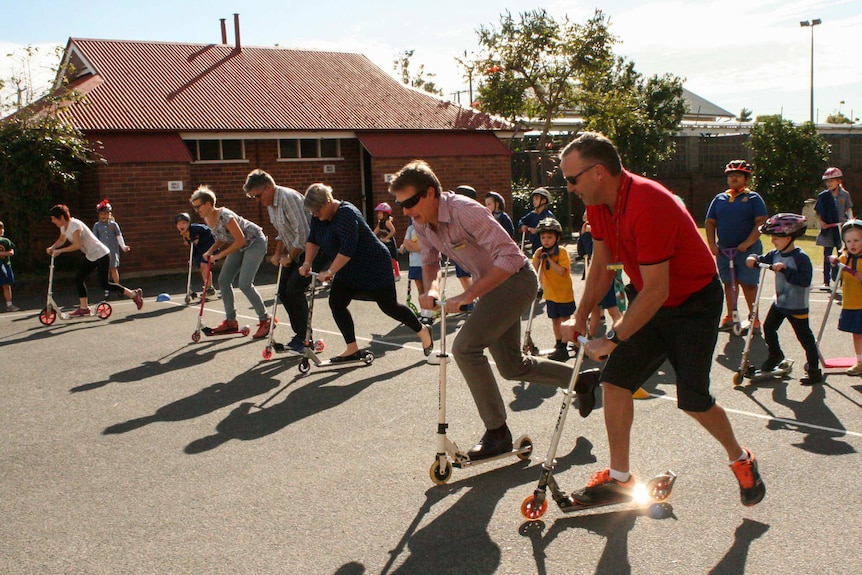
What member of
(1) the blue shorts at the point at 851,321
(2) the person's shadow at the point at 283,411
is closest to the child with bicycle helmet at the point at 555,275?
(2) the person's shadow at the point at 283,411

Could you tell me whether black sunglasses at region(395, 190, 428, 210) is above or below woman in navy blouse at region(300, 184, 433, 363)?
above

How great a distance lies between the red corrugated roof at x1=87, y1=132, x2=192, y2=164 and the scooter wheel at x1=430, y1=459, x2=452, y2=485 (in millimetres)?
17753

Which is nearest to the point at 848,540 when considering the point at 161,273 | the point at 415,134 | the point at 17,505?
the point at 17,505

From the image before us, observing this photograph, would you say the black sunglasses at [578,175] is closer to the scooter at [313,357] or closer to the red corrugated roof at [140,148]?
the scooter at [313,357]

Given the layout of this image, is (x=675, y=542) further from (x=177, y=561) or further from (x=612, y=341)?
(x=177, y=561)

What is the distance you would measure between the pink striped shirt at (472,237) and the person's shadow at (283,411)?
7.46 feet

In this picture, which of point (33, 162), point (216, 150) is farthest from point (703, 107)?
point (33, 162)

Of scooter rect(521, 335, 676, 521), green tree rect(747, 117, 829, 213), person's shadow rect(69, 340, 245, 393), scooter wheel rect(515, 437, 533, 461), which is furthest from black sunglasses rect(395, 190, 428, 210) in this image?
green tree rect(747, 117, 829, 213)

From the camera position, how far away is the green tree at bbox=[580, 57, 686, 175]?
91.0 feet

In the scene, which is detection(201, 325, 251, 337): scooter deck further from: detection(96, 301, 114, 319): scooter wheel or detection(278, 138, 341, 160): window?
detection(278, 138, 341, 160): window

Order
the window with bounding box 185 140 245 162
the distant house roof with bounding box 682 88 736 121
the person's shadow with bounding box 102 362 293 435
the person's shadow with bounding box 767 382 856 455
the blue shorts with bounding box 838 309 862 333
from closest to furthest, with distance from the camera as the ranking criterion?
the person's shadow with bounding box 767 382 856 455 → the person's shadow with bounding box 102 362 293 435 → the blue shorts with bounding box 838 309 862 333 → the window with bounding box 185 140 245 162 → the distant house roof with bounding box 682 88 736 121

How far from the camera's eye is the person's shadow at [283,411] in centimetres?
634

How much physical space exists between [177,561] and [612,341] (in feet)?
7.88

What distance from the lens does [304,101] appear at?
2523cm
